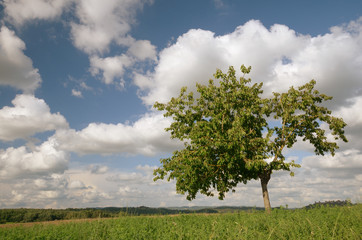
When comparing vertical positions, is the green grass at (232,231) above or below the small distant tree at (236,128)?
below

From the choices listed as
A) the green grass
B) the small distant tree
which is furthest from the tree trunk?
the green grass

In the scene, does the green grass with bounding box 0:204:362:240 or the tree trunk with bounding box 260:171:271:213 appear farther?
the tree trunk with bounding box 260:171:271:213

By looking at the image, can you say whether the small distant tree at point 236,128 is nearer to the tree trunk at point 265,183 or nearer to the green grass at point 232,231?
the tree trunk at point 265,183

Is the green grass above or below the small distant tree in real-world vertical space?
below

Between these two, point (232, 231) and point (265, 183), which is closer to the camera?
point (232, 231)

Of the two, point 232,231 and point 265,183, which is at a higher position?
point 265,183

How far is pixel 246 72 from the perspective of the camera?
77.4ft

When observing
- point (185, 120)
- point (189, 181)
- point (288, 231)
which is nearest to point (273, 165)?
point (189, 181)

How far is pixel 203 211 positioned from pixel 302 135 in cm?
1267

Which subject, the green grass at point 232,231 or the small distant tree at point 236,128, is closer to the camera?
the green grass at point 232,231

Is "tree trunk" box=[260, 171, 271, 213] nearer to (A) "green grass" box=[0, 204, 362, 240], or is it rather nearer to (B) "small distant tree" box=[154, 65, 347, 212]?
(B) "small distant tree" box=[154, 65, 347, 212]

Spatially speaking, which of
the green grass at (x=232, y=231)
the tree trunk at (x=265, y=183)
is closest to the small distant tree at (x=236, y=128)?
the tree trunk at (x=265, y=183)

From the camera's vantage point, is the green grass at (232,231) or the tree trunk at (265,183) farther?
the tree trunk at (265,183)

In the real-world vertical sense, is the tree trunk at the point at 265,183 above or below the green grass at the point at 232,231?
above
